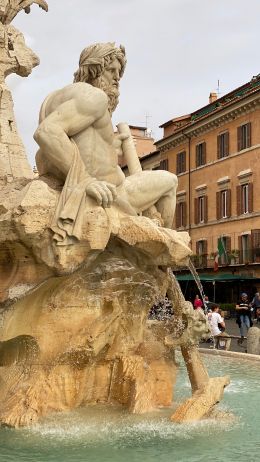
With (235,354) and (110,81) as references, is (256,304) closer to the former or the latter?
(235,354)

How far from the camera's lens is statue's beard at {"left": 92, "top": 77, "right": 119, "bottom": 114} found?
615 cm

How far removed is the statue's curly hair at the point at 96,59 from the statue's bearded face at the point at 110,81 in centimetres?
3

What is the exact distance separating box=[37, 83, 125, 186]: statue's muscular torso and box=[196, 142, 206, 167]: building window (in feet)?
116

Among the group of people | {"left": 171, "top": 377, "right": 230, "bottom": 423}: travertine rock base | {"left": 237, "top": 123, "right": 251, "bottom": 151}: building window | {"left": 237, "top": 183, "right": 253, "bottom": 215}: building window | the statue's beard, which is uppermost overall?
{"left": 237, "top": 123, "right": 251, "bottom": 151}: building window

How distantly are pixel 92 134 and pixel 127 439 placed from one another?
8.01 feet

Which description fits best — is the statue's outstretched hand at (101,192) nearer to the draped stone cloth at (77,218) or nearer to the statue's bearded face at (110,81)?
the draped stone cloth at (77,218)

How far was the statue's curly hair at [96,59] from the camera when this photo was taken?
608 centimetres

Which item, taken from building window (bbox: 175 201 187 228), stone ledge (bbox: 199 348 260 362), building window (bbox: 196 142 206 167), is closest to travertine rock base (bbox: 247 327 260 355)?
stone ledge (bbox: 199 348 260 362)

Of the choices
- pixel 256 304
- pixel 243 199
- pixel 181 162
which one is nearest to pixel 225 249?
pixel 243 199

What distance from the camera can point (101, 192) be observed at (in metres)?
5.43

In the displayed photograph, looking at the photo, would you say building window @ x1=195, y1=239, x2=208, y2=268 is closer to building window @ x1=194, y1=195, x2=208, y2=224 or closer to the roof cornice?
building window @ x1=194, y1=195, x2=208, y2=224

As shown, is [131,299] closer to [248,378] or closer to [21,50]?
[248,378]

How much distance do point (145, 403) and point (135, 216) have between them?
61.5 inches

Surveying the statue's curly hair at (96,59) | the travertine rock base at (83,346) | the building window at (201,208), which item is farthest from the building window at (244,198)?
the statue's curly hair at (96,59)
